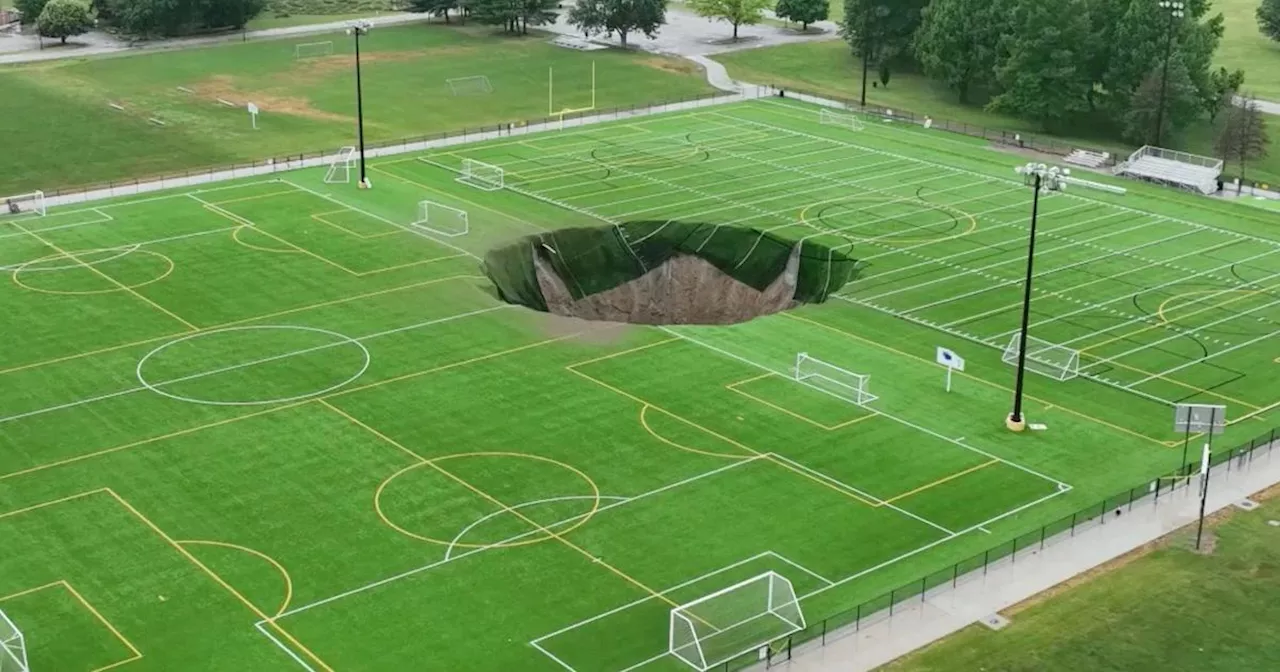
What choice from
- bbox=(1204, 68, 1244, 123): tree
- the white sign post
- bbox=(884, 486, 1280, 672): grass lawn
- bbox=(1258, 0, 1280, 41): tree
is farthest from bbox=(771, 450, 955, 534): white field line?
bbox=(1258, 0, 1280, 41): tree

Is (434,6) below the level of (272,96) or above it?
above

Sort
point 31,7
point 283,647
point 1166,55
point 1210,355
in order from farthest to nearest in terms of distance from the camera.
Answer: point 31,7 → point 1166,55 → point 1210,355 → point 283,647

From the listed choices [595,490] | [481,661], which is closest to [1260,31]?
[595,490]

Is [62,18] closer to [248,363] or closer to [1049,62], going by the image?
[1049,62]

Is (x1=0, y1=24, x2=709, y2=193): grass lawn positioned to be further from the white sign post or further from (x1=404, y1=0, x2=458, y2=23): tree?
the white sign post

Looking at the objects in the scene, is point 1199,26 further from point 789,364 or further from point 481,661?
point 481,661

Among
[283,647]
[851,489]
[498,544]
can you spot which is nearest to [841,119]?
[851,489]
